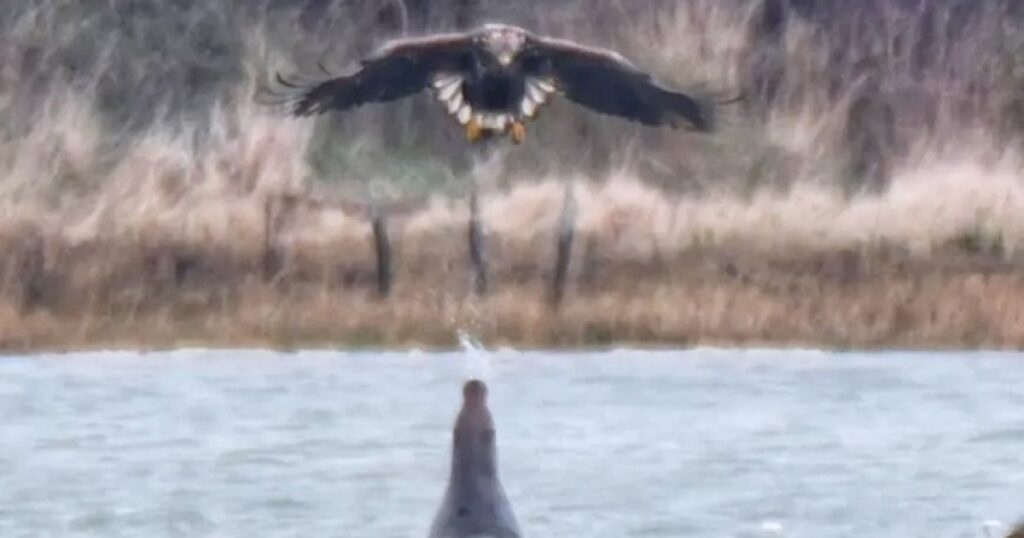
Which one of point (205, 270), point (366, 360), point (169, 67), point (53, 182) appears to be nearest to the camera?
point (366, 360)

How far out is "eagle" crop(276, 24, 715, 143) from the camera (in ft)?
37.3

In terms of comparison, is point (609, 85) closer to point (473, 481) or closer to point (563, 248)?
point (563, 248)

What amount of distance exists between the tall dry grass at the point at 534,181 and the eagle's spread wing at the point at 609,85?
6.84 feet

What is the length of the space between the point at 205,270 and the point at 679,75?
3.45 m

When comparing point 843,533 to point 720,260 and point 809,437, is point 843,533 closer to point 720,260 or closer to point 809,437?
point 809,437

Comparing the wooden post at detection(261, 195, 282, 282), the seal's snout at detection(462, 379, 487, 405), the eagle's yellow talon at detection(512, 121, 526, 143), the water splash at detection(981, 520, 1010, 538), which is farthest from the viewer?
the wooden post at detection(261, 195, 282, 282)

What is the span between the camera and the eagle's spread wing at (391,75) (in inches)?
451

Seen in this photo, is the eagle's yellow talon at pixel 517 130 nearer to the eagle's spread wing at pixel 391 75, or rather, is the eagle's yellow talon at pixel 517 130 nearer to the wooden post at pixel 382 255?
the eagle's spread wing at pixel 391 75

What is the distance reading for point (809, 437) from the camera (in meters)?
11.6

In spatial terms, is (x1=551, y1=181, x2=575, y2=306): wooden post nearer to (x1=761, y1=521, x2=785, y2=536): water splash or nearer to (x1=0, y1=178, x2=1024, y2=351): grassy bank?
(x1=0, y1=178, x2=1024, y2=351): grassy bank

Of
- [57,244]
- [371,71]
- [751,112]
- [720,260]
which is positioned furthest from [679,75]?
[371,71]

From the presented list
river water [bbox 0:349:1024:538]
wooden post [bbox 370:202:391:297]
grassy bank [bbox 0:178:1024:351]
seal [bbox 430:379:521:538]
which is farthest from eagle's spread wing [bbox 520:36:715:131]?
seal [bbox 430:379:521:538]

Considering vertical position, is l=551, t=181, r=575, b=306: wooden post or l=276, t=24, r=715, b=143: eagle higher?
l=276, t=24, r=715, b=143: eagle

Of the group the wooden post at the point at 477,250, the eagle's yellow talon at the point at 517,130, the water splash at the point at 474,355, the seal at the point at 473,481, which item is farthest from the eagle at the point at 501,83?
the seal at the point at 473,481
